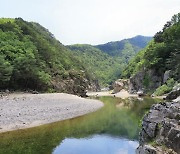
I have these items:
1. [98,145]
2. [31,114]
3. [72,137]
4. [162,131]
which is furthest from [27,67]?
[162,131]

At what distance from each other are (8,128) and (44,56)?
6776cm

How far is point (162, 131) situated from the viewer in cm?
1744

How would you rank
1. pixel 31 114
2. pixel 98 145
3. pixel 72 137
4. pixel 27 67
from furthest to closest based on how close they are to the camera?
pixel 27 67 → pixel 31 114 → pixel 72 137 → pixel 98 145

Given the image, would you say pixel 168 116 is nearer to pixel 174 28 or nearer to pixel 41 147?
pixel 41 147

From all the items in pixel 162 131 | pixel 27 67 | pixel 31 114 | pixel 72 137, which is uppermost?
pixel 27 67

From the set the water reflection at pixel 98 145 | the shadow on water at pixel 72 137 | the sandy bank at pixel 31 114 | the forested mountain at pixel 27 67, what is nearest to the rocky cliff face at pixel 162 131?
the water reflection at pixel 98 145

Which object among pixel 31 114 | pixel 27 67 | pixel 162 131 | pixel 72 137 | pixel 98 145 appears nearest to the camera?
pixel 162 131

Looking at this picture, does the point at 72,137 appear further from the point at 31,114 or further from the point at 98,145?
the point at 31,114

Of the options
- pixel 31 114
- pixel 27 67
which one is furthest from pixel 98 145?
pixel 27 67

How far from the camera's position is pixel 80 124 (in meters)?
40.1

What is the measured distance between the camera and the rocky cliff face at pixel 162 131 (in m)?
16.2

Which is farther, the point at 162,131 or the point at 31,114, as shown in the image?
the point at 31,114

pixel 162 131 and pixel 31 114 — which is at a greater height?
pixel 162 131

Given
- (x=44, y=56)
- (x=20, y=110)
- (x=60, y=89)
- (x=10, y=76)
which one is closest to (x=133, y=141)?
(x=20, y=110)
